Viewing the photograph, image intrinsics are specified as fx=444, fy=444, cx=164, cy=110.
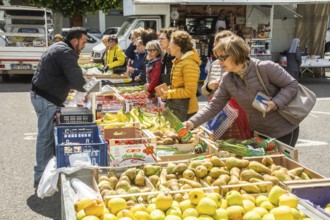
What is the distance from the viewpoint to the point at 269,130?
13.0 feet

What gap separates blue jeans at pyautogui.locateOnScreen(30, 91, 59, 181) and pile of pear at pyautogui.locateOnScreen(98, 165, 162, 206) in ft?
7.55

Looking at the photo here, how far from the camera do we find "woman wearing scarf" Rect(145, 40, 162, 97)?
626cm

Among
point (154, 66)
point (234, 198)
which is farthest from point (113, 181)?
point (154, 66)

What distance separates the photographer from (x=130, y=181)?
10.6ft

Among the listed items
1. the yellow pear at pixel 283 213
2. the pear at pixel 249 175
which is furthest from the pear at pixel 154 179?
the yellow pear at pixel 283 213

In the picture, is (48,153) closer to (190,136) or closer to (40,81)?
(40,81)

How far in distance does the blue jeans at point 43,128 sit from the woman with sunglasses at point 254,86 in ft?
7.34

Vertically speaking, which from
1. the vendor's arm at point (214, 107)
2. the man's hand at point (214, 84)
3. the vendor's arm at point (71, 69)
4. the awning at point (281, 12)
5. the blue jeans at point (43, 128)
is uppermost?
the awning at point (281, 12)

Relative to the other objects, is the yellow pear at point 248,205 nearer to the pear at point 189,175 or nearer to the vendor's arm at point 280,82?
the pear at point 189,175

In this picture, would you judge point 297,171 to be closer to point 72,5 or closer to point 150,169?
point 150,169

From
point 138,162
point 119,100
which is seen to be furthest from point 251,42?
point 138,162

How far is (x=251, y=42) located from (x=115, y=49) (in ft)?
24.1

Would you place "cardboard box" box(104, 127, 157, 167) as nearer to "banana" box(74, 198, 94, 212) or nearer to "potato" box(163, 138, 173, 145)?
"potato" box(163, 138, 173, 145)

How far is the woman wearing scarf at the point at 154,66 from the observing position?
20.5 ft
